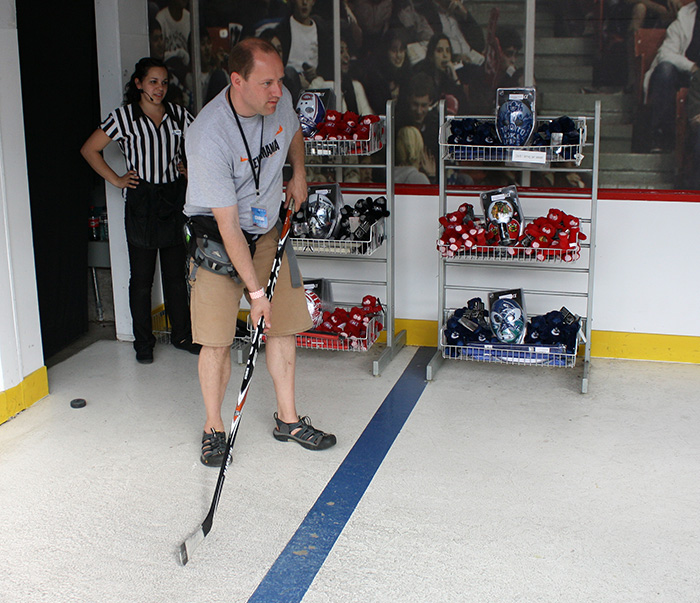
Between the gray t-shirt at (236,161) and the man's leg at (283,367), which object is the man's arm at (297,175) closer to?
the gray t-shirt at (236,161)

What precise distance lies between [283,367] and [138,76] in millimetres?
1949

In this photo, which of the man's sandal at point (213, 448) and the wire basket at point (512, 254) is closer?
the man's sandal at point (213, 448)

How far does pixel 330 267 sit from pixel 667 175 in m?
2.03

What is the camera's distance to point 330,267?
5.05 meters

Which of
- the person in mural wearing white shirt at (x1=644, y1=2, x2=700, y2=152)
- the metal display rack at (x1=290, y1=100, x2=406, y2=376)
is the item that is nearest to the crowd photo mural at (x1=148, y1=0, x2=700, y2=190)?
the person in mural wearing white shirt at (x1=644, y1=2, x2=700, y2=152)

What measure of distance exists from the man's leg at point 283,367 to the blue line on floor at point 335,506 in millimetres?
350

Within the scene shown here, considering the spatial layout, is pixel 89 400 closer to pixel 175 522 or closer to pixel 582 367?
pixel 175 522

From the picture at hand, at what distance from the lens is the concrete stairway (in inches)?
172

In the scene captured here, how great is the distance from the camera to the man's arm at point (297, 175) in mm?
3492

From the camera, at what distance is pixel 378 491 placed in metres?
3.19

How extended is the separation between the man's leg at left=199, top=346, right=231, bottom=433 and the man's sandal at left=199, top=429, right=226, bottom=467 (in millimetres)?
27

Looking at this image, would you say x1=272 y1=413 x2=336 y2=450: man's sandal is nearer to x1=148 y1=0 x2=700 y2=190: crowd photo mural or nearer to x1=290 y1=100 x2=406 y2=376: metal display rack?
x1=290 y1=100 x2=406 y2=376: metal display rack

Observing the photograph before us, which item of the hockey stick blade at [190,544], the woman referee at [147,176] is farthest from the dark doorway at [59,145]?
the hockey stick blade at [190,544]

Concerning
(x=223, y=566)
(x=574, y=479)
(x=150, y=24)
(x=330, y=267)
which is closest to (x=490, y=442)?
(x=574, y=479)
